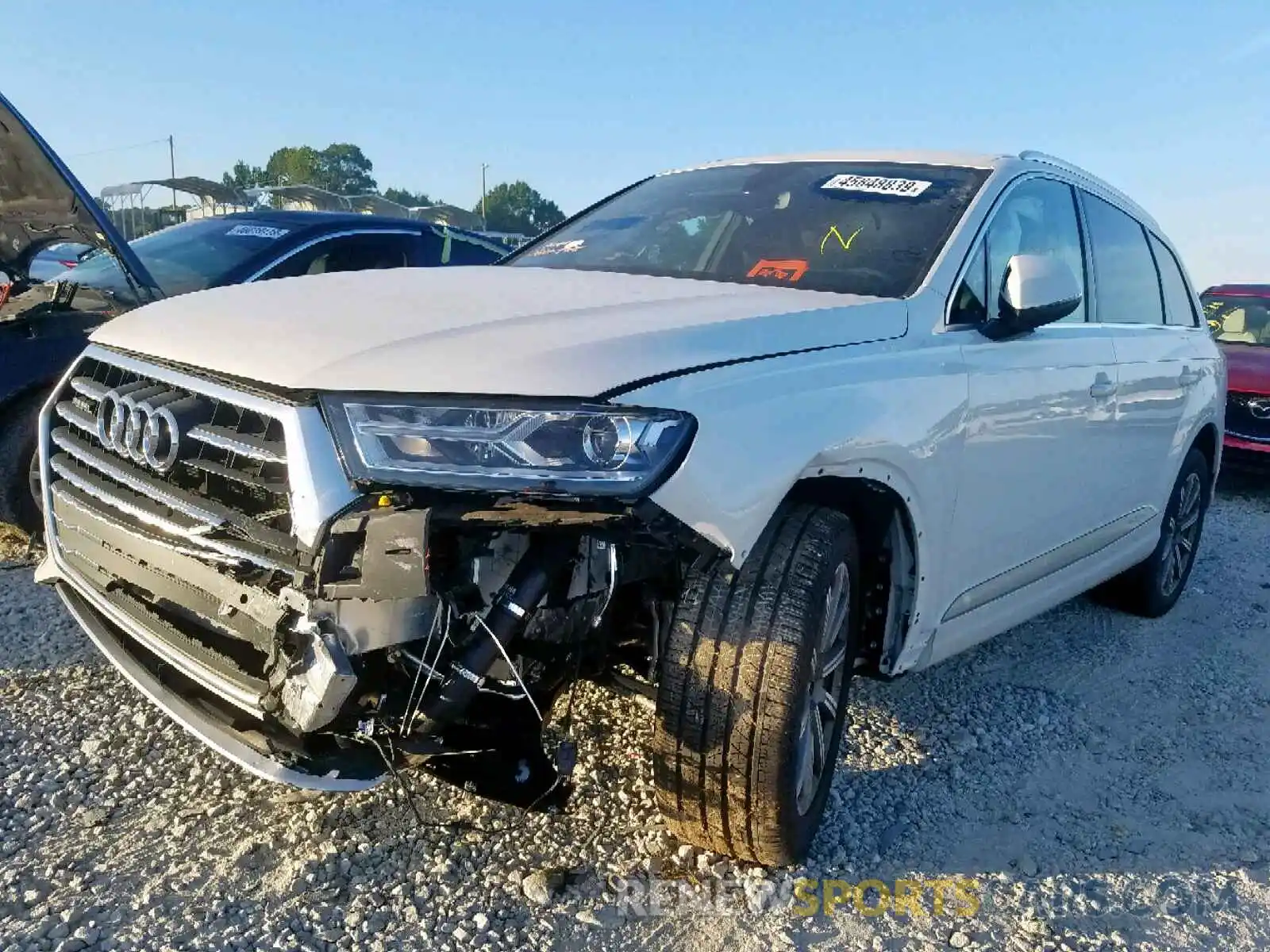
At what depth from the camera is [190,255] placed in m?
5.44

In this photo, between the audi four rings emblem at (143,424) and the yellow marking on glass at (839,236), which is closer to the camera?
the audi four rings emblem at (143,424)

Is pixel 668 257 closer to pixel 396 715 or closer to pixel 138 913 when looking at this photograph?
pixel 396 715

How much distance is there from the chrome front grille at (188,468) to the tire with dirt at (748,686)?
0.83 metres

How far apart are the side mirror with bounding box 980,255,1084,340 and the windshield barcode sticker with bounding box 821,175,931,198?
0.43m

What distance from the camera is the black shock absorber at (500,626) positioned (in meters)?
1.97

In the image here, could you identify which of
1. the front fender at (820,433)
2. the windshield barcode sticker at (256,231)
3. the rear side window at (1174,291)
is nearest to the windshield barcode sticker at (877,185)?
the front fender at (820,433)

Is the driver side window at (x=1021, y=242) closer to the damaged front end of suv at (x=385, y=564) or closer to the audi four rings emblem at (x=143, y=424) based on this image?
the damaged front end of suv at (x=385, y=564)

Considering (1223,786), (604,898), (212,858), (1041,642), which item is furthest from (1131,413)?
(212,858)

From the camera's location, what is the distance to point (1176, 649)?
4336 mm

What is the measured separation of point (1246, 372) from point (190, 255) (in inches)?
299

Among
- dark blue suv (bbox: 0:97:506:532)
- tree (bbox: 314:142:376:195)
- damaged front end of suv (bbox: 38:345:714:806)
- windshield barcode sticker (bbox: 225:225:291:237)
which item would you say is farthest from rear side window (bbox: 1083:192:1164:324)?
tree (bbox: 314:142:376:195)

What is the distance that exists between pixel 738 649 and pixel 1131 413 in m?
2.28

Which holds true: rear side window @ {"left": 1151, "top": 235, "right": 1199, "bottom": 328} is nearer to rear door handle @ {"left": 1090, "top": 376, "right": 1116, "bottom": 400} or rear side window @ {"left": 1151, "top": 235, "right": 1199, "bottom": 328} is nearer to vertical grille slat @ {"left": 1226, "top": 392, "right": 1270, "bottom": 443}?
rear door handle @ {"left": 1090, "top": 376, "right": 1116, "bottom": 400}

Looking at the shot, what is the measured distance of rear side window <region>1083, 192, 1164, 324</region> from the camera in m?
3.85
